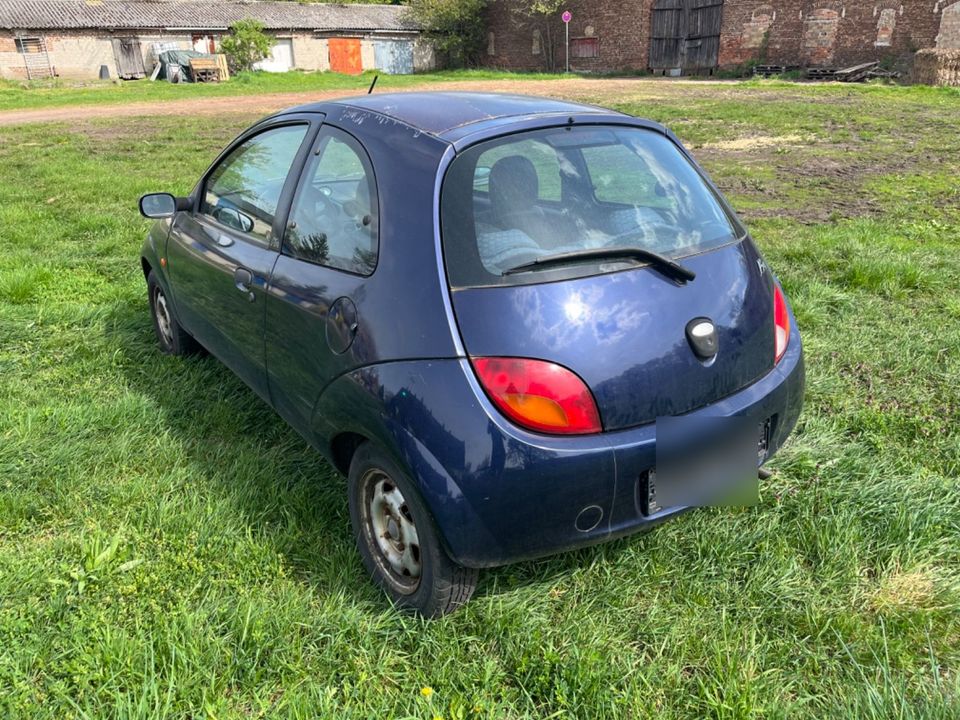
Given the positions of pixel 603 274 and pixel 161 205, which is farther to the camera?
pixel 161 205

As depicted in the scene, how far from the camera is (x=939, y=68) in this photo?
22141 mm

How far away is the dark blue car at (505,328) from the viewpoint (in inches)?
81.4

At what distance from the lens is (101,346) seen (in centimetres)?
448

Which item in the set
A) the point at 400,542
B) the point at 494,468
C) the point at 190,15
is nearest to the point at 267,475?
A: the point at 400,542

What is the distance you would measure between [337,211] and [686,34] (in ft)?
128

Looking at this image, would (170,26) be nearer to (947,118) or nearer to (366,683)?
(947,118)

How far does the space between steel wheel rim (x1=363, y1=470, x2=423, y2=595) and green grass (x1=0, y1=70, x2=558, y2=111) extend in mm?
26523

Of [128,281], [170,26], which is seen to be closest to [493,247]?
[128,281]

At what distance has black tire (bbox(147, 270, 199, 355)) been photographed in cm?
423

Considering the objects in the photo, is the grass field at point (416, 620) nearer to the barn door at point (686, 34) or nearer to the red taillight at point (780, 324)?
the red taillight at point (780, 324)

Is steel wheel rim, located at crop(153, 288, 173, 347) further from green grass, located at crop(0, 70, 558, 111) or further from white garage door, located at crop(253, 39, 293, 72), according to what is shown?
white garage door, located at crop(253, 39, 293, 72)

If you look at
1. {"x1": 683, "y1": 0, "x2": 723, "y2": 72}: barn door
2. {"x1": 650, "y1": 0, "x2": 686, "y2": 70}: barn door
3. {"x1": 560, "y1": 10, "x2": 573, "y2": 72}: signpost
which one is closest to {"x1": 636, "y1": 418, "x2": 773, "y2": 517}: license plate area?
{"x1": 683, "y1": 0, "x2": 723, "y2": 72}: barn door

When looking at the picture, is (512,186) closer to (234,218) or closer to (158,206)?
(234,218)

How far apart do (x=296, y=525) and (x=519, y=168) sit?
1.56m
